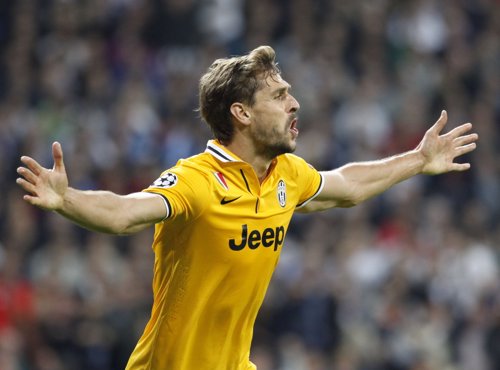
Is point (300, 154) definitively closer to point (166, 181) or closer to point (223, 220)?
point (223, 220)

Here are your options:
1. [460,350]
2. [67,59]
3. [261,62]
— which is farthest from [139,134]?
[261,62]

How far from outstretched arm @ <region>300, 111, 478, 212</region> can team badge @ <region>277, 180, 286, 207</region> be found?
0.42 metres

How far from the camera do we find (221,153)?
5852 millimetres

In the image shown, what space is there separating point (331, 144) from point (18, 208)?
3.73 m

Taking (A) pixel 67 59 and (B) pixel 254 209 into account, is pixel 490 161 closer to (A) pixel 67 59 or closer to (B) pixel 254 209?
(A) pixel 67 59

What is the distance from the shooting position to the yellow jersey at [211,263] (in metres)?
5.60

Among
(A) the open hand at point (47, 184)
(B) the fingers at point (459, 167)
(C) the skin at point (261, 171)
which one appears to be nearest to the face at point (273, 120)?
(C) the skin at point (261, 171)

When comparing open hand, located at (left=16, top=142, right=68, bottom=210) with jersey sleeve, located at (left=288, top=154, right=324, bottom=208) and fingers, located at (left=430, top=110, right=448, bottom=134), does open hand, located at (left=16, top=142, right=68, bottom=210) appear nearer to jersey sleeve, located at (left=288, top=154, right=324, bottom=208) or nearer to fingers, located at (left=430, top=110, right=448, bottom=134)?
jersey sleeve, located at (left=288, top=154, right=324, bottom=208)

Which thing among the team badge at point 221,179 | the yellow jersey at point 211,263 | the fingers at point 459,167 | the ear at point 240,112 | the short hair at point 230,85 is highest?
the short hair at point 230,85

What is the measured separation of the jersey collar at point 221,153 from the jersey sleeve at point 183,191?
0.73 ft

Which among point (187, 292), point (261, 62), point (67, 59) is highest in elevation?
point (67, 59)

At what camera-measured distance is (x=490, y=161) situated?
43.8 feet

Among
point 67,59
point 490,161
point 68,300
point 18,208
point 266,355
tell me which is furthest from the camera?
point 67,59

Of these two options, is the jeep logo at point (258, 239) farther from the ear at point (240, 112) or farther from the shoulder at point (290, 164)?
the ear at point (240, 112)
